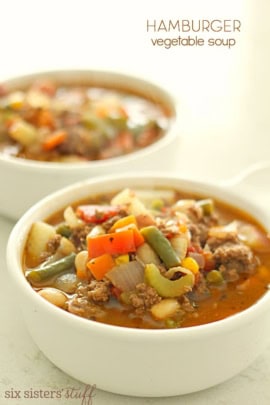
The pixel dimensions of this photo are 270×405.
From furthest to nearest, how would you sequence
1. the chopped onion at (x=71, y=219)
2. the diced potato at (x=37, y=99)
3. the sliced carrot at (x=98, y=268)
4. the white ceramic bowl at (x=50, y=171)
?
the diced potato at (x=37, y=99) < the white ceramic bowl at (x=50, y=171) < the chopped onion at (x=71, y=219) < the sliced carrot at (x=98, y=268)

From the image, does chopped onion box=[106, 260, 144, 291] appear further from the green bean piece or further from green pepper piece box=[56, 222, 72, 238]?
green pepper piece box=[56, 222, 72, 238]

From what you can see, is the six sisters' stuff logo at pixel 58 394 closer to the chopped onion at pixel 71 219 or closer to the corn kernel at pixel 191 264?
the corn kernel at pixel 191 264

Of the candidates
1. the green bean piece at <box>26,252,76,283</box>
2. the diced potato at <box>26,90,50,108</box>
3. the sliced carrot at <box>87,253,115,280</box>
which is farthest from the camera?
the diced potato at <box>26,90,50,108</box>

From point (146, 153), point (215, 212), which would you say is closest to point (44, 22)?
point (146, 153)

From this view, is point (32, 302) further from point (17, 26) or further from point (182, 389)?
point (17, 26)

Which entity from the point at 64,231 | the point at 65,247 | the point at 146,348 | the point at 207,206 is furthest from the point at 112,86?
the point at 146,348

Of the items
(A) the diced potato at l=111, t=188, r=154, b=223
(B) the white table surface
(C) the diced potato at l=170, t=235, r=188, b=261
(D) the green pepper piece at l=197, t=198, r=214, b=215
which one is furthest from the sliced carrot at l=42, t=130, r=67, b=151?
(C) the diced potato at l=170, t=235, r=188, b=261

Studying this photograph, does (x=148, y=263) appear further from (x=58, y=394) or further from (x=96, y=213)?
(x=58, y=394)

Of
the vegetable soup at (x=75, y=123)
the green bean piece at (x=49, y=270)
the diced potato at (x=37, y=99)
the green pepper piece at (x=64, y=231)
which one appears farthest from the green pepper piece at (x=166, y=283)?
the diced potato at (x=37, y=99)
